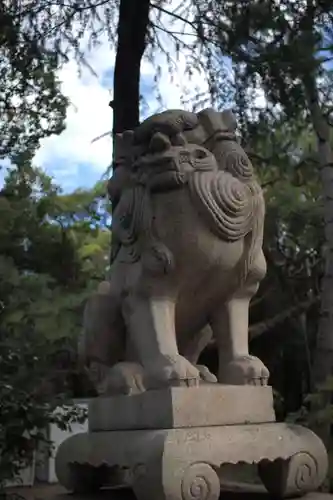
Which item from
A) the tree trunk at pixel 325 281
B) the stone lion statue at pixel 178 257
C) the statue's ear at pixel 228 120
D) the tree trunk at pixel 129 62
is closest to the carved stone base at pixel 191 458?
the stone lion statue at pixel 178 257

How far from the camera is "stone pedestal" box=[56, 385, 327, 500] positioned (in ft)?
7.48

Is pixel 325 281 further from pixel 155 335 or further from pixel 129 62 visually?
pixel 155 335

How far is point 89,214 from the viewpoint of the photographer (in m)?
7.71

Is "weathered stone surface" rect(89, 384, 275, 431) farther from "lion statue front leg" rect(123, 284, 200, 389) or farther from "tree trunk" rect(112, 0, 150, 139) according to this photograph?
"tree trunk" rect(112, 0, 150, 139)

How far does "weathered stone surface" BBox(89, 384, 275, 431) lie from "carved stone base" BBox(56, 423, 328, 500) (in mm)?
38

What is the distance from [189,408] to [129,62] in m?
2.92

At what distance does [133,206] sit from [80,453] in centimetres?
95

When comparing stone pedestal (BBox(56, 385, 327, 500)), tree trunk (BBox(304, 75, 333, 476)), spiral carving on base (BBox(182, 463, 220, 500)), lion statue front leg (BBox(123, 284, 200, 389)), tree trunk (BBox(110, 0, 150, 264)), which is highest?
tree trunk (BBox(110, 0, 150, 264))

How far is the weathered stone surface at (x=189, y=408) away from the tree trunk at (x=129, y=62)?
2.29 meters

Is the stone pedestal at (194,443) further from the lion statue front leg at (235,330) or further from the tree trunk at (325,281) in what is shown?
the tree trunk at (325,281)

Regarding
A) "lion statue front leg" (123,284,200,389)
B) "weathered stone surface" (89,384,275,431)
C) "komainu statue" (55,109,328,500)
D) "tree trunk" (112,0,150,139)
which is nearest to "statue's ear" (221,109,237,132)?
"komainu statue" (55,109,328,500)

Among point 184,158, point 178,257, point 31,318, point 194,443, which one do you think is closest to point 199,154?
point 184,158

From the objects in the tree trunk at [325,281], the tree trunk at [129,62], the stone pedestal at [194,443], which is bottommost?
the stone pedestal at [194,443]

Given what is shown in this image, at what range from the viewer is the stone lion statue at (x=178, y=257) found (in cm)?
260
